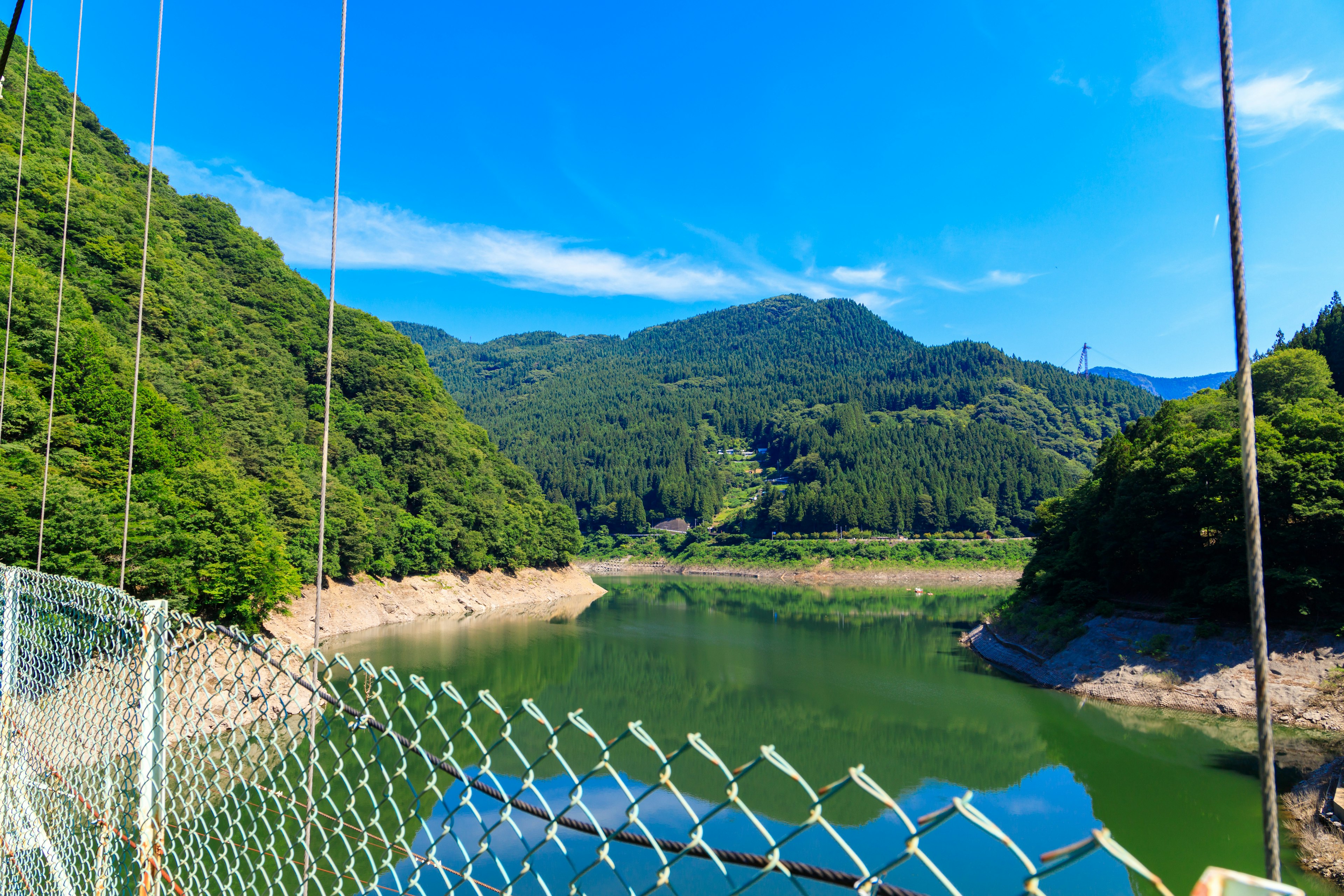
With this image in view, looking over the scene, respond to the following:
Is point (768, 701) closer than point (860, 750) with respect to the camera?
No

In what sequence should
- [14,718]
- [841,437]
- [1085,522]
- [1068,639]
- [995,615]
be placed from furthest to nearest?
[841,437] < [995,615] < [1085,522] < [1068,639] < [14,718]

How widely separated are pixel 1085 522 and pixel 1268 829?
3587cm

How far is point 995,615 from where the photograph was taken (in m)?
36.9

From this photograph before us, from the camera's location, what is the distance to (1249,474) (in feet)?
4.15

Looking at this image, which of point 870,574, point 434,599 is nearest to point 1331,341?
point 870,574

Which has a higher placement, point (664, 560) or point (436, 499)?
point (436, 499)

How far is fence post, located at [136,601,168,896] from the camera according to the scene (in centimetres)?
279

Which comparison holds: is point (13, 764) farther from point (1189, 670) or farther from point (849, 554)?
point (849, 554)

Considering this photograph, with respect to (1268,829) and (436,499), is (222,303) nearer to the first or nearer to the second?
(436,499)

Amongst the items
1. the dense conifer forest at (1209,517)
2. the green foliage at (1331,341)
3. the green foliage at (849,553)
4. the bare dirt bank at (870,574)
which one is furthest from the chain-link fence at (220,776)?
the green foliage at (849,553)

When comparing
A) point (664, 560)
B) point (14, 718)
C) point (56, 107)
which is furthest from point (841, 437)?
point (14, 718)

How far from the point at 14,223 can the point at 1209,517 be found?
44.0m

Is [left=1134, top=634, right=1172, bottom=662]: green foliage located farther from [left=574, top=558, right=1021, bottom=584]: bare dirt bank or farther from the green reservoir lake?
[left=574, top=558, right=1021, bottom=584]: bare dirt bank

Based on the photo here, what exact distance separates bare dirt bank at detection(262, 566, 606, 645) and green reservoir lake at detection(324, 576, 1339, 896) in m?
1.68
